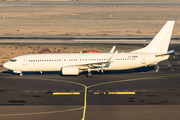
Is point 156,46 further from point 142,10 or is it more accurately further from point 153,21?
point 142,10

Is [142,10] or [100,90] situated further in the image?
[142,10]

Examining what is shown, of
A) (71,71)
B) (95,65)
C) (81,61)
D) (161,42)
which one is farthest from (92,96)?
(161,42)

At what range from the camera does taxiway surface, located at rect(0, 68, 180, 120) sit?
3353 cm

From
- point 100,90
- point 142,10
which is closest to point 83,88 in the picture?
point 100,90

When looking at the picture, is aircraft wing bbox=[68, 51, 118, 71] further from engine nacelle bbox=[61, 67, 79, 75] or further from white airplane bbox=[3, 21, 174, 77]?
engine nacelle bbox=[61, 67, 79, 75]

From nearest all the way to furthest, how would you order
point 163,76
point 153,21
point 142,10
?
point 163,76 < point 153,21 < point 142,10

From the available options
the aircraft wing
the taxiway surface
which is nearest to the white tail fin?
the taxiway surface

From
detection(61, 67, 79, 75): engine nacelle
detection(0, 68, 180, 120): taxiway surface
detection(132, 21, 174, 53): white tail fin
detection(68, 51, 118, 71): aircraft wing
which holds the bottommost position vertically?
detection(0, 68, 180, 120): taxiway surface

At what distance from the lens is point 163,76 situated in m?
50.8

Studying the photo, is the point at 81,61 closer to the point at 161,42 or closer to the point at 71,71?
the point at 71,71

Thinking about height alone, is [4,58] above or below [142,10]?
below

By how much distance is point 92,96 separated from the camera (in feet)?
132

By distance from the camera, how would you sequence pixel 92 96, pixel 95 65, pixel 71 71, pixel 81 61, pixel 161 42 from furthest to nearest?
pixel 161 42
pixel 81 61
pixel 95 65
pixel 71 71
pixel 92 96

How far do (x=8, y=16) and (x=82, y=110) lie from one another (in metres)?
105
